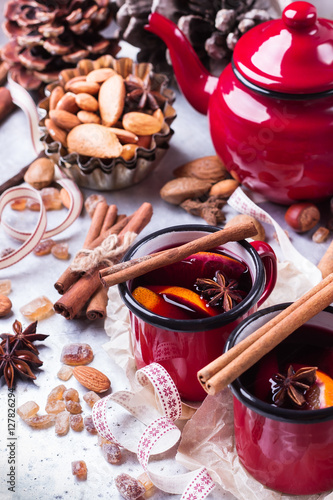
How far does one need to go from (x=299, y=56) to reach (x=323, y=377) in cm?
49

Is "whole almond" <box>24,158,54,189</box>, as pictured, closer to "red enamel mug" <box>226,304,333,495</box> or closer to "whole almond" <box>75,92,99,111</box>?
"whole almond" <box>75,92,99,111</box>

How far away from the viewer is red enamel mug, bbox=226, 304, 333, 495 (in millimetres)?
582

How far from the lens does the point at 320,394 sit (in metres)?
0.63

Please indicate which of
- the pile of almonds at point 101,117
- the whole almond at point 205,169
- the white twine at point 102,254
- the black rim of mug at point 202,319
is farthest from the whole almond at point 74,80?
the black rim of mug at point 202,319

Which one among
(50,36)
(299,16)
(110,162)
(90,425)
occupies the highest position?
(299,16)

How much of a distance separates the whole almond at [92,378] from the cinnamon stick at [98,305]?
0.09m

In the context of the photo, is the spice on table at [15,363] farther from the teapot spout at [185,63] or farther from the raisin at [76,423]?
the teapot spout at [185,63]

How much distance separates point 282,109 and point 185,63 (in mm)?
248

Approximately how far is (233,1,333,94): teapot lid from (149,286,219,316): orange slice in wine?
357 millimetres

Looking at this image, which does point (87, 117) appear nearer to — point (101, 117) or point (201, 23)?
point (101, 117)

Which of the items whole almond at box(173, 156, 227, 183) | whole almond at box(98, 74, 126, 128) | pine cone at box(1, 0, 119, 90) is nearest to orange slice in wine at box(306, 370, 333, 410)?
whole almond at box(173, 156, 227, 183)

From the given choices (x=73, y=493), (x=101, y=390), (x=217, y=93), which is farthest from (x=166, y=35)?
(x=73, y=493)

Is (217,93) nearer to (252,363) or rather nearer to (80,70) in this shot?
(80,70)

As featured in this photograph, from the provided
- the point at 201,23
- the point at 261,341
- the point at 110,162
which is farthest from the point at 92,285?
the point at 201,23
